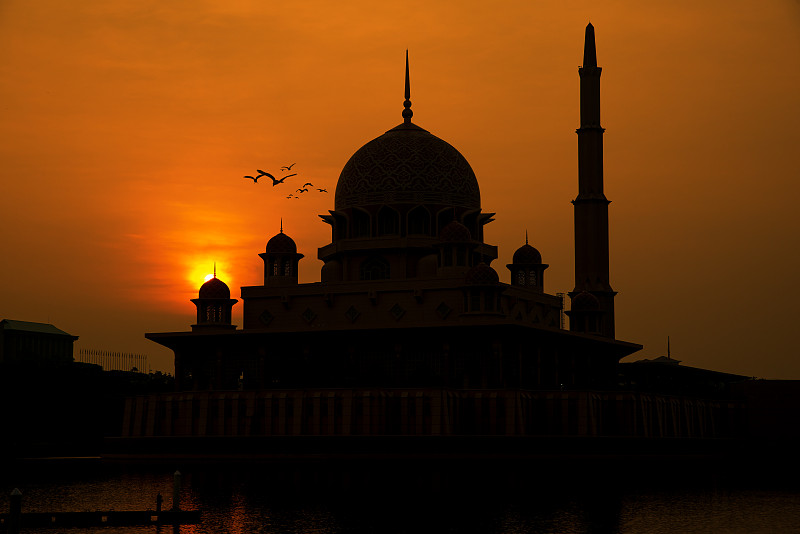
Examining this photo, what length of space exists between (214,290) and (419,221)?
45.1 feet

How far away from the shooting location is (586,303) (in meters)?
88.5

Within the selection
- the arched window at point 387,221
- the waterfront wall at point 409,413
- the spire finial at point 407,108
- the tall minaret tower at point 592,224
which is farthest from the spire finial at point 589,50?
the waterfront wall at point 409,413

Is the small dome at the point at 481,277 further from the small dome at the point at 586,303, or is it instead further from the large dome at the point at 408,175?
the small dome at the point at 586,303

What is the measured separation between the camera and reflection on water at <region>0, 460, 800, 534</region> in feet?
148

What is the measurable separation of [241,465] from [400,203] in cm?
2183

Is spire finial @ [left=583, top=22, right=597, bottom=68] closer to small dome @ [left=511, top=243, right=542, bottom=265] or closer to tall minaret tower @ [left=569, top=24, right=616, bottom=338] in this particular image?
tall minaret tower @ [left=569, top=24, right=616, bottom=338]

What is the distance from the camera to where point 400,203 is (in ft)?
287

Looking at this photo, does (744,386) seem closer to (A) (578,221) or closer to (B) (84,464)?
(A) (578,221)

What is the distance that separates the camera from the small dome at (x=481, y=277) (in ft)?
255

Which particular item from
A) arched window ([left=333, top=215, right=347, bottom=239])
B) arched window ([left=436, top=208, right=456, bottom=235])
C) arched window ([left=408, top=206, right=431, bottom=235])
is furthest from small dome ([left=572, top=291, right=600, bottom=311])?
arched window ([left=333, top=215, right=347, bottom=239])

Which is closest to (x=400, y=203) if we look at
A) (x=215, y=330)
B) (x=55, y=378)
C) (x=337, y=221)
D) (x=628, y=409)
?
(x=337, y=221)

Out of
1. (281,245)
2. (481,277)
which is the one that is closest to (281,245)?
(281,245)

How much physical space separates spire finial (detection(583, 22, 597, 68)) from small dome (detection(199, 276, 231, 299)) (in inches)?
1265

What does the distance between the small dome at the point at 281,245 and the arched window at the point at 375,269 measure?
4773 mm
